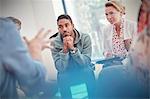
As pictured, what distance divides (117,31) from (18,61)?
2.15 ft

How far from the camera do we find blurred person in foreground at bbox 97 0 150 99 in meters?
1.89

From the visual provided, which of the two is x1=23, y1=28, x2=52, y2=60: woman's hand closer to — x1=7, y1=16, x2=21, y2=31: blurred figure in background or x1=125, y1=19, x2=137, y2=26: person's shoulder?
x1=7, y1=16, x2=21, y2=31: blurred figure in background

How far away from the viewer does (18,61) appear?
201 centimetres

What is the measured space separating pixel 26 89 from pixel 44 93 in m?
0.12

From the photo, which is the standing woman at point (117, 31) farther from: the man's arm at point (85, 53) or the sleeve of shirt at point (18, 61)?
the sleeve of shirt at point (18, 61)

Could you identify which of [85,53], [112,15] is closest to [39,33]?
[85,53]

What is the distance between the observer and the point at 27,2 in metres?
2.03

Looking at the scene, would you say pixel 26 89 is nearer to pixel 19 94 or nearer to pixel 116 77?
pixel 19 94

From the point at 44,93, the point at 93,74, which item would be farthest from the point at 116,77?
the point at 44,93

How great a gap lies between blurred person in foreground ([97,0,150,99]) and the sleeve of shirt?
0.42 meters

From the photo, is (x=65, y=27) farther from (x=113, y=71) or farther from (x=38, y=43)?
(x=113, y=71)

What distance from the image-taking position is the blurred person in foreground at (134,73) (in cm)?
189

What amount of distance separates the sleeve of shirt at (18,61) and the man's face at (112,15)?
1.76 feet

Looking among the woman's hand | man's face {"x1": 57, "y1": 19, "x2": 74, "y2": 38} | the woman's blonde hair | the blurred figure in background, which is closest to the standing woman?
the woman's blonde hair
